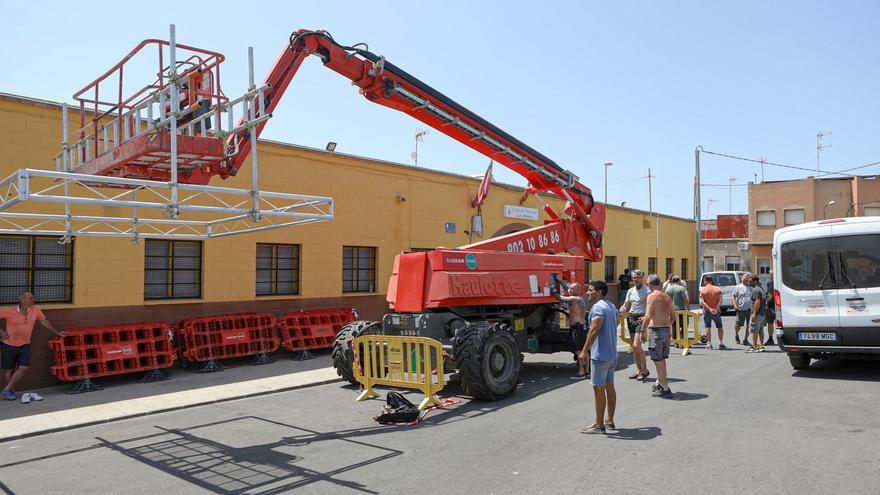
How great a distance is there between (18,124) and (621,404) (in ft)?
34.4

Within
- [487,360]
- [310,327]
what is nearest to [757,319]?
[487,360]

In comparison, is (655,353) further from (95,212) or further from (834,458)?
(95,212)

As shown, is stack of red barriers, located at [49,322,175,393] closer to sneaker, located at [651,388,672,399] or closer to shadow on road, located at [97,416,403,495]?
shadow on road, located at [97,416,403,495]

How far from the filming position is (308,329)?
14086mm

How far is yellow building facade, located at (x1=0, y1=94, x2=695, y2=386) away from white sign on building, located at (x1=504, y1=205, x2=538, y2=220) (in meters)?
0.16

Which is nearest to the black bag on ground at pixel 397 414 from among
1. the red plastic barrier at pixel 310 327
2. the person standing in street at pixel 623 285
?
the red plastic barrier at pixel 310 327

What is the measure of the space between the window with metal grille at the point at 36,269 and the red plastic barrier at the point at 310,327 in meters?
4.24

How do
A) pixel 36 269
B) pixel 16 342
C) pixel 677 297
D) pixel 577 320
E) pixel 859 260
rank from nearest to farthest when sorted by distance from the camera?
pixel 16 342
pixel 859 260
pixel 36 269
pixel 577 320
pixel 677 297

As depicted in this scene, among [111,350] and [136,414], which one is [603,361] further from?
[111,350]

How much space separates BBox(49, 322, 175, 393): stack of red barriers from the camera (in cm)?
1031

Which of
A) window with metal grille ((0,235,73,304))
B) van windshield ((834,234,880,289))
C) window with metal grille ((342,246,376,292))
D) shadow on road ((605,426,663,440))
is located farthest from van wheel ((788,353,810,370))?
window with metal grille ((0,235,73,304))

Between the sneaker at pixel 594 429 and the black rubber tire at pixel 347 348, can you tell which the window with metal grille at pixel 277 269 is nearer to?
the black rubber tire at pixel 347 348

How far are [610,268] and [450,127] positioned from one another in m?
18.8

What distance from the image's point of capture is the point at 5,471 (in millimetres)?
6254
